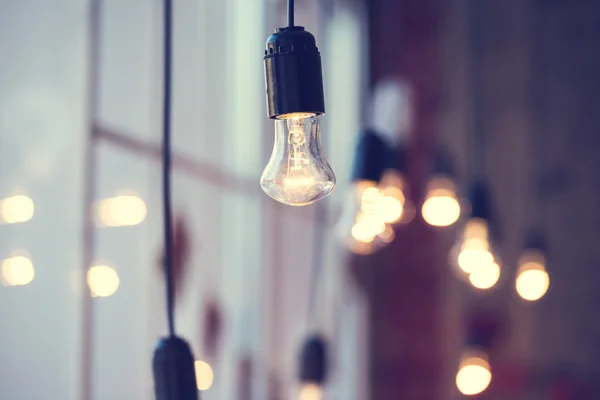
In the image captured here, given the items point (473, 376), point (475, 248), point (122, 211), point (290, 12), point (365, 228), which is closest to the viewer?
point (290, 12)

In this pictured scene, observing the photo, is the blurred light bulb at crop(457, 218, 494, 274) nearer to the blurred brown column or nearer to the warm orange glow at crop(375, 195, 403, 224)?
the warm orange glow at crop(375, 195, 403, 224)

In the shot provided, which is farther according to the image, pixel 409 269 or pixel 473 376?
pixel 409 269

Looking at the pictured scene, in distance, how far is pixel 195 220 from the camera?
1.55 m

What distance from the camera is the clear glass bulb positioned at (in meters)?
0.69

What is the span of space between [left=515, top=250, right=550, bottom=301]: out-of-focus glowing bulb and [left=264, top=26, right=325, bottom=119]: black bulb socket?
1564mm

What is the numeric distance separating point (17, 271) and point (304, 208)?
1470 mm

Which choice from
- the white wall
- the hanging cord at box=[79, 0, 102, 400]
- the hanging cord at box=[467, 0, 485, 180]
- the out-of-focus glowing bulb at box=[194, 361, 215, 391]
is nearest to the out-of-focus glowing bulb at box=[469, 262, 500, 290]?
the white wall

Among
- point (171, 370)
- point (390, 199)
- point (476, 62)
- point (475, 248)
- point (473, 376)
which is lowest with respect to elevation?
point (473, 376)

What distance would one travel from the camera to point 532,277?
2.07m

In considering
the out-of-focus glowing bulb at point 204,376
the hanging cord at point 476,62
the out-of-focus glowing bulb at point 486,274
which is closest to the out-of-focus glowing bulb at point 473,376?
the out-of-focus glowing bulb at point 486,274

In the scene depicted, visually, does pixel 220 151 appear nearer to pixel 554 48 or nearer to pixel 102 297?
pixel 102 297

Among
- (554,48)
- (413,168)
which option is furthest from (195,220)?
(554,48)

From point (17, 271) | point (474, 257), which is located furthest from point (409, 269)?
point (17, 271)

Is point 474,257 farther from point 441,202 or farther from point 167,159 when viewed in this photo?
point 167,159
